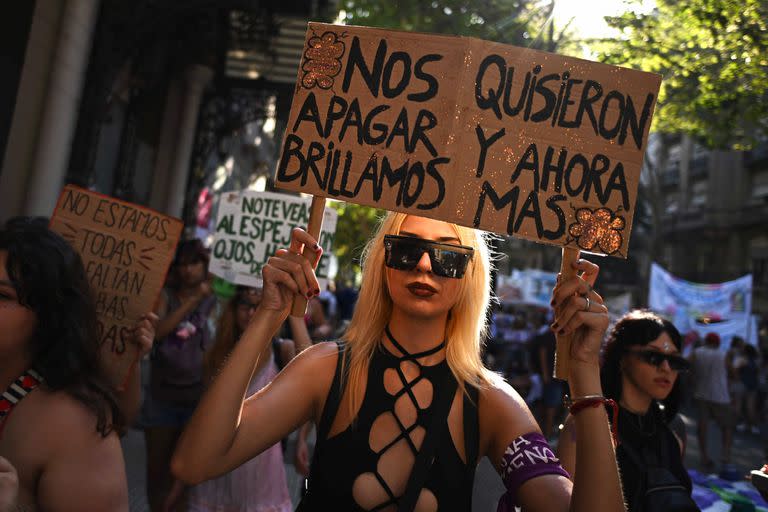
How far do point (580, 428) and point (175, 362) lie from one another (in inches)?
144

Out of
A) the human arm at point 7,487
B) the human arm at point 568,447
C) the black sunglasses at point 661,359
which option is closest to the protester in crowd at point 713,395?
the black sunglasses at point 661,359

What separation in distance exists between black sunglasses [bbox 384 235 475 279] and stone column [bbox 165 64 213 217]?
11.5m

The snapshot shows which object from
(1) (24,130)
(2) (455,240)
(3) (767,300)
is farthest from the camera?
(3) (767,300)

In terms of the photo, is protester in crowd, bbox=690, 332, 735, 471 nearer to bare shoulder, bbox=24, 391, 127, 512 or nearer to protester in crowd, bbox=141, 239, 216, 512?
protester in crowd, bbox=141, 239, 216, 512

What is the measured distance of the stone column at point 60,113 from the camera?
317 inches

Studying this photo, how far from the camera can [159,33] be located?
10.6 metres

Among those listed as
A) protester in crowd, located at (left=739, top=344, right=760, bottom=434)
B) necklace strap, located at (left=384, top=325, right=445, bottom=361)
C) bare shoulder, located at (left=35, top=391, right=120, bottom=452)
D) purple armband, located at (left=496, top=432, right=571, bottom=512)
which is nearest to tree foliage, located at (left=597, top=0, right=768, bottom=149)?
necklace strap, located at (left=384, top=325, right=445, bottom=361)

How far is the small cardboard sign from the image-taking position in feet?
7.70

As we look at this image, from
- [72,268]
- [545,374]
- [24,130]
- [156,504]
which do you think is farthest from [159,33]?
[72,268]

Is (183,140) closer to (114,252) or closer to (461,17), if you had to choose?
(461,17)

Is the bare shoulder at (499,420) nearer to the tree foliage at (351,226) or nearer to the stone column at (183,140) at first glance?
the stone column at (183,140)

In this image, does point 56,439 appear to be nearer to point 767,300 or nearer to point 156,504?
point 156,504

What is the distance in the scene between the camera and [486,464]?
3381mm

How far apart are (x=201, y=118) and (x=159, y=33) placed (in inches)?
134
